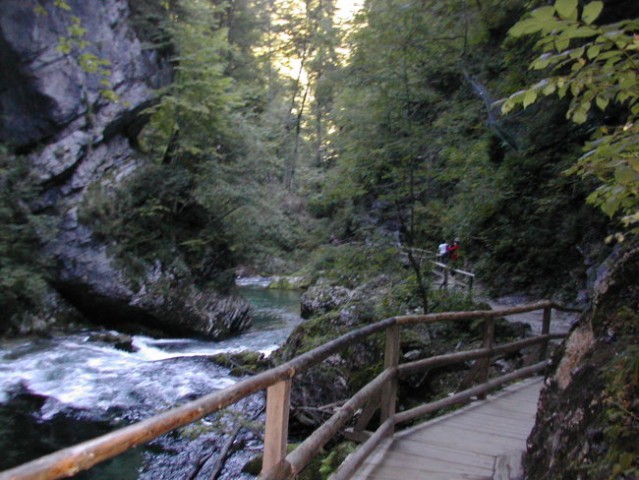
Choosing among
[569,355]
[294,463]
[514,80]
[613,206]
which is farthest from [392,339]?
[514,80]

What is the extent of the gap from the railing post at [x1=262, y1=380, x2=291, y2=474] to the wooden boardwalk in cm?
118

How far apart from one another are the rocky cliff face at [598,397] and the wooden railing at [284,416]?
1.14 metres

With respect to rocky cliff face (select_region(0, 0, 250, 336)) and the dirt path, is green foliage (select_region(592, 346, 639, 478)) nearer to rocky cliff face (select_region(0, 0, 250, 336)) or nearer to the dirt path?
the dirt path

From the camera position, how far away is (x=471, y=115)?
9969 mm

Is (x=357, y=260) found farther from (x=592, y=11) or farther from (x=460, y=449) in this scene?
(x=592, y=11)

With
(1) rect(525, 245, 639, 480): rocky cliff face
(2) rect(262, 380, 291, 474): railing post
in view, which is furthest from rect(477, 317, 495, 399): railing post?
(2) rect(262, 380, 291, 474): railing post

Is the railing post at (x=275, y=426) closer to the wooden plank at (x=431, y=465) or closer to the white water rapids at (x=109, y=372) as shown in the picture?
the wooden plank at (x=431, y=465)

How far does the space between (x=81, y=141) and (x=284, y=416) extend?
14802 mm

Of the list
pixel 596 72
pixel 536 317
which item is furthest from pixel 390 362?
pixel 536 317

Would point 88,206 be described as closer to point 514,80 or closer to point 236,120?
point 236,120

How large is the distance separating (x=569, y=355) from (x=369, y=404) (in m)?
1.47

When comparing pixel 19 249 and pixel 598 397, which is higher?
pixel 598 397

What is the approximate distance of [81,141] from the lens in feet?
49.2

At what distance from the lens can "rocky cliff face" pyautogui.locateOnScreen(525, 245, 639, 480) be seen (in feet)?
7.68
